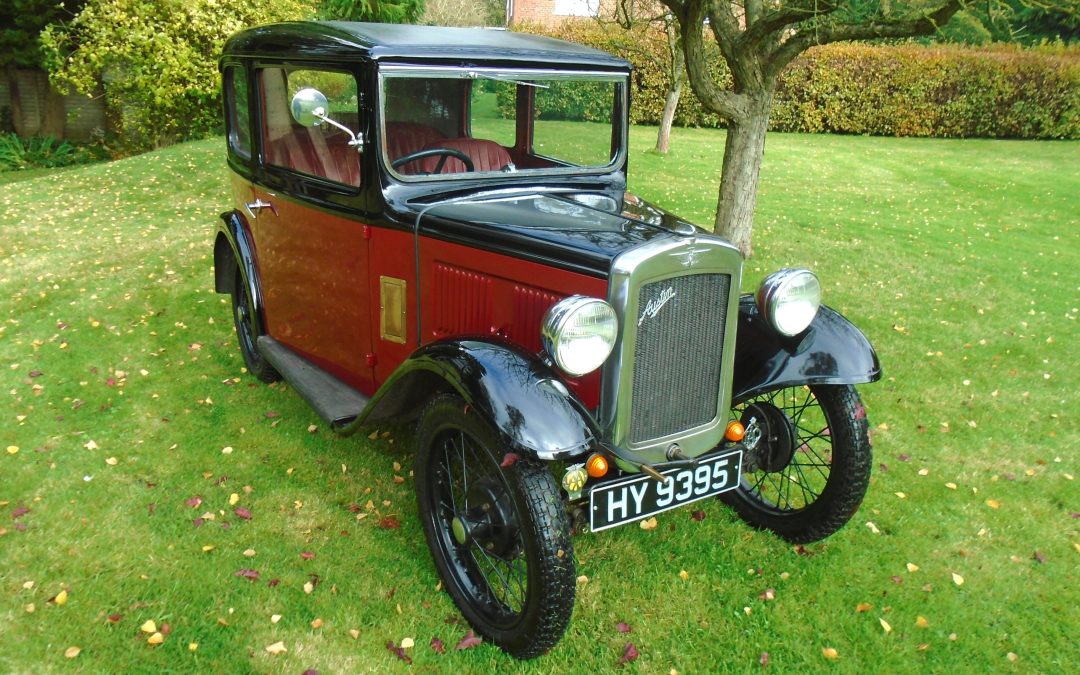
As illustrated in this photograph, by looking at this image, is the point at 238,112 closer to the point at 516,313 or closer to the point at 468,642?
the point at 516,313

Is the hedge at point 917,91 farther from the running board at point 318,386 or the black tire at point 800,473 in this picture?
the black tire at point 800,473

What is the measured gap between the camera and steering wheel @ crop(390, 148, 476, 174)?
134 inches

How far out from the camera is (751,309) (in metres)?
3.37

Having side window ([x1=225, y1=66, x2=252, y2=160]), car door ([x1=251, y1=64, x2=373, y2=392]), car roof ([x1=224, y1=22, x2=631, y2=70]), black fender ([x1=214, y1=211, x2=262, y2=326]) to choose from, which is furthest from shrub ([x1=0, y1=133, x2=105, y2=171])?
car roof ([x1=224, y1=22, x2=631, y2=70])

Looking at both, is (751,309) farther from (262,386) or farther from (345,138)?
(262,386)

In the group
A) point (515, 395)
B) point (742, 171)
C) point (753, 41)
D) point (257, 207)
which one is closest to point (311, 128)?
point (257, 207)

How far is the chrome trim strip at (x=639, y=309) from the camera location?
2.58 meters

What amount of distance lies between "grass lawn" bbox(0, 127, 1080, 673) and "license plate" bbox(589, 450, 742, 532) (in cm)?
53

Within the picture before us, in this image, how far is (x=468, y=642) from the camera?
2812 millimetres

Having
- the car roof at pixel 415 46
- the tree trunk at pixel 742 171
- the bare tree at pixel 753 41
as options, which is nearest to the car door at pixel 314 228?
the car roof at pixel 415 46

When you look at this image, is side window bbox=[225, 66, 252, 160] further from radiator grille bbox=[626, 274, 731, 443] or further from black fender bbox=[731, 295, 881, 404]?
black fender bbox=[731, 295, 881, 404]

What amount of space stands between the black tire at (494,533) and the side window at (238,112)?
241cm

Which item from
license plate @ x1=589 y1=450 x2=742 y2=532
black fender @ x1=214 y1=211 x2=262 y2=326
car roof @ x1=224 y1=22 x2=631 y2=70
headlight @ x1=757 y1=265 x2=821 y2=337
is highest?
car roof @ x1=224 y1=22 x2=631 y2=70

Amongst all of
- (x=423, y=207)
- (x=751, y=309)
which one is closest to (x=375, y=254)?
(x=423, y=207)
